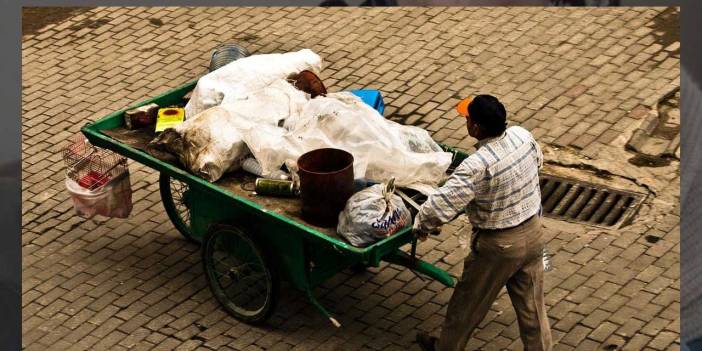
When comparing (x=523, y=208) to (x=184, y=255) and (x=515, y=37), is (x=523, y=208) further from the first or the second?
(x=515, y=37)

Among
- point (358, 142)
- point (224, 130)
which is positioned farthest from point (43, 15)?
point (358, 142)

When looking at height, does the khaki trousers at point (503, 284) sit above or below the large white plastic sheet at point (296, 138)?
below

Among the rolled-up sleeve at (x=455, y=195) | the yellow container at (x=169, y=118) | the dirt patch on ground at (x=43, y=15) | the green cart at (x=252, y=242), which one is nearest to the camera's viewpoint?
the rolled-up sleeve at (x=455, y=195)

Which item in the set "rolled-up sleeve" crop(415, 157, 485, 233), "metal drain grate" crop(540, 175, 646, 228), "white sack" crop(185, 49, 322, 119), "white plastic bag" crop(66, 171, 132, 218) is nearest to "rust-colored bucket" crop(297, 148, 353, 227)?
"rolled-up sleeve" crop(415, 157, 485, 233)

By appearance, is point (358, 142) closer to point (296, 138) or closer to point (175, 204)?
point (296, 138)

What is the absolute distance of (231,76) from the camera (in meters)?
8.00

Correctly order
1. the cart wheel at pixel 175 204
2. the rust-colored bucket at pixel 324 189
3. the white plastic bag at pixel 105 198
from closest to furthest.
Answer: the rust-colored bucket at pixel 324 189, the white plastic bag at pixel 105 198, the cart wheel at pixel 175 204

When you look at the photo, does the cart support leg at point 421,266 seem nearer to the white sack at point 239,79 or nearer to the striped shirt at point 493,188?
the striped shirt at point 493,188

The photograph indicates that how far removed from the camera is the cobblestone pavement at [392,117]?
7.64 meters

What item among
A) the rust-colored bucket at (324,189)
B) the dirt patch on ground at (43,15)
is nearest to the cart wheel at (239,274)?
the rust-colored bucket at (324,189)

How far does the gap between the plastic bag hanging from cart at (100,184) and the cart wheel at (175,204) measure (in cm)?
30

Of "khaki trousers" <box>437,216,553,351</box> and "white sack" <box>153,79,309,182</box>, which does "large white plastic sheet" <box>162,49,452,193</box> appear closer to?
"white sack" <box>153,79,309,182</box>

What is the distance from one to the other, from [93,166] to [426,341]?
2.75 metres

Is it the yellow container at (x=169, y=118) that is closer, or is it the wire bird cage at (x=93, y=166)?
the yellow container at (x=169, y=118)
